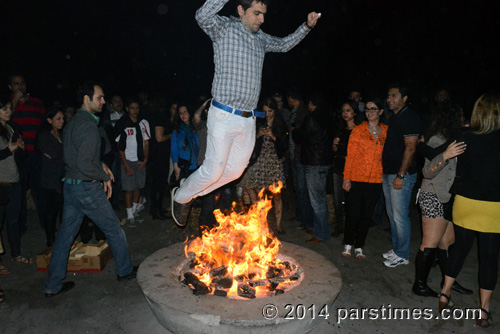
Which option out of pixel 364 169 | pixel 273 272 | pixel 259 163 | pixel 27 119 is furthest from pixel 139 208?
pixel 364 169

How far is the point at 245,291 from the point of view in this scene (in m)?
3.30

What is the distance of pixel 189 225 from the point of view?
6.33 metres

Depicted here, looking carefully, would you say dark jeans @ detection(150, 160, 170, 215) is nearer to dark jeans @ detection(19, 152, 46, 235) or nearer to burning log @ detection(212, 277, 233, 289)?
dark jeans @ detection(19, 152, 46, 235)

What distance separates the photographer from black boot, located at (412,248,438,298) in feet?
12.8

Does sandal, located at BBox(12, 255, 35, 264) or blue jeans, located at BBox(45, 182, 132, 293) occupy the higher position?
blue jeans, located at BBox(45, 182, 132, 293)

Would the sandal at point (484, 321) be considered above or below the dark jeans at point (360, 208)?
below

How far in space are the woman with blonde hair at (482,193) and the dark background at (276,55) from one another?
6343 millimetres

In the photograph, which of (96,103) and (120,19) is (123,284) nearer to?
(96,103)

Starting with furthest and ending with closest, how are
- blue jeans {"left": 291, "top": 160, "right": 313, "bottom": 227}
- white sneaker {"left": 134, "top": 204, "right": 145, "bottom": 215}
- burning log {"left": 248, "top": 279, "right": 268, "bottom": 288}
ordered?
white sneaker {"left": 134, "top": 204, "right": 145, "bottom": 215} < blue jeans {"left": 291, "top": 160, "right": 313, "bottom": 227} < burning log {"left": 248, "top": 279, "right": 268, "bottom": 288}

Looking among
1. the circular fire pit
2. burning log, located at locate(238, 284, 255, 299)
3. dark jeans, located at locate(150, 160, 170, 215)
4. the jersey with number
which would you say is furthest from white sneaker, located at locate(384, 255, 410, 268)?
the jersey with number

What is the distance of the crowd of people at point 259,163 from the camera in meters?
3.29

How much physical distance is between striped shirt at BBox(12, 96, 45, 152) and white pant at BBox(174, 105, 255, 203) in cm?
395

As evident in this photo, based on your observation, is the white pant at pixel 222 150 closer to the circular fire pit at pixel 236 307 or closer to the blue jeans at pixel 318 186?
the circular fire pit at pixel 236 307

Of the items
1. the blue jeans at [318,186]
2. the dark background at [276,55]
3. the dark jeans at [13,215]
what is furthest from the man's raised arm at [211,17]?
the dark background at [276,55]
